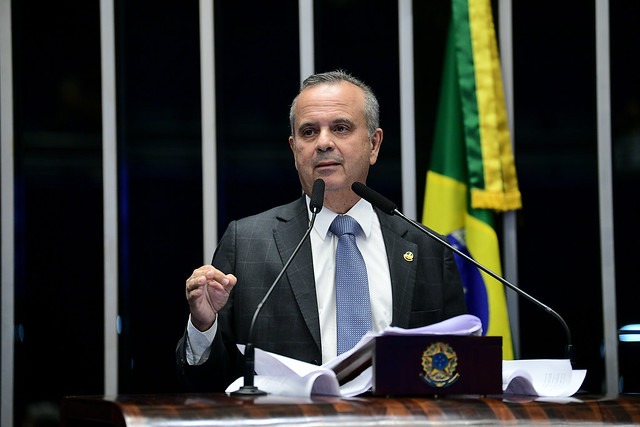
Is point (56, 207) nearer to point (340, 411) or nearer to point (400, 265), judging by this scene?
point (400, 265)

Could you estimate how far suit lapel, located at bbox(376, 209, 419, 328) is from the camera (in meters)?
2.64

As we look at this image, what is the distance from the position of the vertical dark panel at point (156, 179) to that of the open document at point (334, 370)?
6.12 feet

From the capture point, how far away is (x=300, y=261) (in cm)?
268

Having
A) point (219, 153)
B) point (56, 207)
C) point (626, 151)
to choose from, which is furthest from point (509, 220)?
point (56, 207)

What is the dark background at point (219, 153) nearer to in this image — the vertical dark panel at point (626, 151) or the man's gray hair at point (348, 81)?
the vertical dark panel at point (626, 151)

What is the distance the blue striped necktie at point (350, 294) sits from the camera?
2.56m

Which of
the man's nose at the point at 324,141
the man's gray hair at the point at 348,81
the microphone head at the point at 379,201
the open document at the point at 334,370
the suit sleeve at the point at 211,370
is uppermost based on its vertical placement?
the man's gray hair at the point at 348,81

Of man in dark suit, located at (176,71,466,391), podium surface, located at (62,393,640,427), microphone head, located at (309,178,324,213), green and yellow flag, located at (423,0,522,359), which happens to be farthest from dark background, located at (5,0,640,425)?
podium surface, located at (62,393,640,427)

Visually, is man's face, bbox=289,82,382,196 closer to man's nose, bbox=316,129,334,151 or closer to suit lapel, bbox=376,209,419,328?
man's nose, bbox=316,129,334,151

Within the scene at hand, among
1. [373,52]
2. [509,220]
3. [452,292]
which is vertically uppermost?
[373,52]

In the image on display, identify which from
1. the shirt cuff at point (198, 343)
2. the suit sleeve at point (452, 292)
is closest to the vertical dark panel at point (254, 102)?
the suit sleeve at point (452, 292)

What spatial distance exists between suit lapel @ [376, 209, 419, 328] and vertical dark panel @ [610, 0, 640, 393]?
1.39 metres

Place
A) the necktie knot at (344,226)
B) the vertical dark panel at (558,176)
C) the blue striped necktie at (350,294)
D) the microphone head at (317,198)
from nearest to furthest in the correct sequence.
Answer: the microphone head at (317,198), the blue striped necktie at (350,294), the necktie knot at (344,226), the vertical dark panel at (558,176)

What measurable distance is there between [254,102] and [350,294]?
1491mm
